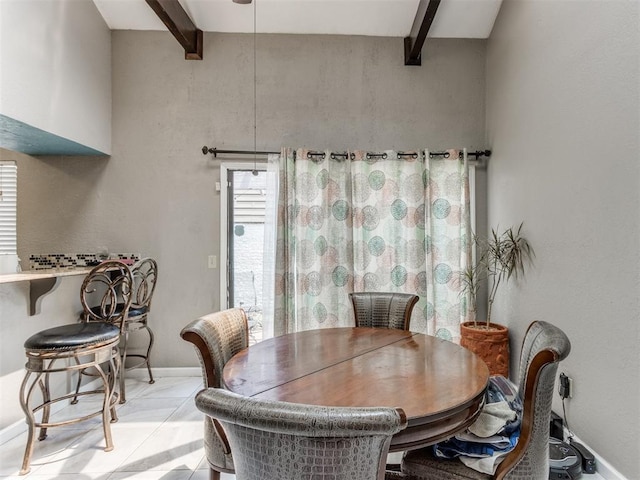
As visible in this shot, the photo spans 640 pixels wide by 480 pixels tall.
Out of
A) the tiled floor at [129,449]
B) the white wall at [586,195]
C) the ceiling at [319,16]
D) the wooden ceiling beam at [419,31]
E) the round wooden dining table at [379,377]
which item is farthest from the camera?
the ceiling at [319,16]

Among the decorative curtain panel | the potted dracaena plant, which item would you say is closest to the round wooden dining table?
the potted dracaena plant

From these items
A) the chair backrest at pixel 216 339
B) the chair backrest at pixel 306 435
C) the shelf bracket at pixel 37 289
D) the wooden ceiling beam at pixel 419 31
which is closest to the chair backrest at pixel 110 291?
the shelf bracket at pixel 37 289

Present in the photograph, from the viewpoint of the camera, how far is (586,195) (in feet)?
6.99

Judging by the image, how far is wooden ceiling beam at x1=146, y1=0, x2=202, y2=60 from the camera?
284 centimetres

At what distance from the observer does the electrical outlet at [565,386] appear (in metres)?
2.23

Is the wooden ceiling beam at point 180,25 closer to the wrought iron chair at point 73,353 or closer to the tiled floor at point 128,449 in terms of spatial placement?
the wrought iron chair at point 73,353

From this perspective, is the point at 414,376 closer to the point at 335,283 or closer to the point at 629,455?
the point at 629,455

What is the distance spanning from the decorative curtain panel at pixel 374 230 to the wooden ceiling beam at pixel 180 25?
1345mm

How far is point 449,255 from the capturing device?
3475 millimetres

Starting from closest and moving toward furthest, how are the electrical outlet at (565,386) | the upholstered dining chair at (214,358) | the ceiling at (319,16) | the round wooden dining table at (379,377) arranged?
the round wooden dining table at (379,377) < the upholstered dining chair at (214,358) < the electrical outlet at (565,386) < the ceiling at (319,16)

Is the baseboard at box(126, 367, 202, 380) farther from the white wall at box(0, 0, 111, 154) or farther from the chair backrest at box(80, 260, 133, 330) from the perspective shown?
the white wall at box(0, 0, 111, 154)

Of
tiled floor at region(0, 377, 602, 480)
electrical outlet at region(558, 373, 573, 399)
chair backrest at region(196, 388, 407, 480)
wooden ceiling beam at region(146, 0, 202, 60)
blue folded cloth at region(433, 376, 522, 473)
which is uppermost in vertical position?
wooden ceiling beam at region(146, 0, 202, 60)

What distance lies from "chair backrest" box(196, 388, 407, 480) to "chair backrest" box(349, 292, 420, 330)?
1.63 m

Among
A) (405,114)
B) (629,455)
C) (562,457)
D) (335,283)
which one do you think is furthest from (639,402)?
(405,114)
